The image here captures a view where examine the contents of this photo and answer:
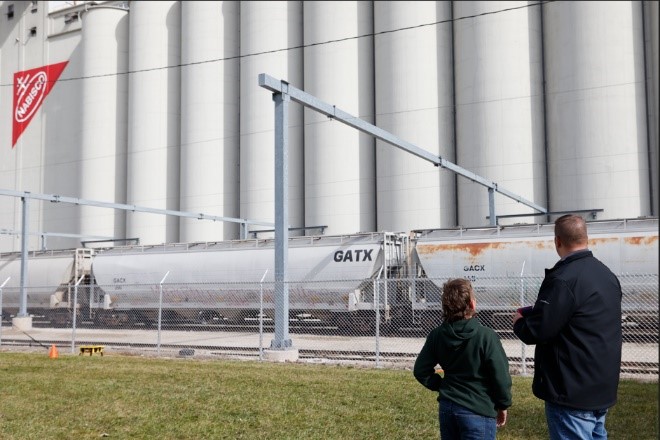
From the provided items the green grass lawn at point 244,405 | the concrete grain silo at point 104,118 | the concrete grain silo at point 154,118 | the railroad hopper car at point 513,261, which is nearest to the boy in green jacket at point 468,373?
the green grass lawn at point 244,405

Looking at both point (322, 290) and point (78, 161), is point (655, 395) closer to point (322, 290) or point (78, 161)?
point (322, 290)

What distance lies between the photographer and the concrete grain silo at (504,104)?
30359 mm

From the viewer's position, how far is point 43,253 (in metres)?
33.2

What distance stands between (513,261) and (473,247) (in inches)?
52.3

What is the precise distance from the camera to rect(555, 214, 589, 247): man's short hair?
4.00m

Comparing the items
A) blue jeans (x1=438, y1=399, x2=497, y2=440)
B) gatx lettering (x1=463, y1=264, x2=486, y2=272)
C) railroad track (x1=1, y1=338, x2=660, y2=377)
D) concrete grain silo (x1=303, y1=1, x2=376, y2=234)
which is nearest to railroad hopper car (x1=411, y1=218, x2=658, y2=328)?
gatx lettering (x1=463, y1=264, x2=486, y2=272)

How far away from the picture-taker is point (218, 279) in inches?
1031

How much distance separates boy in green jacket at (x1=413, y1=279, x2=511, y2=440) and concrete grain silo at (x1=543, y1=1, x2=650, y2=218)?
25319 mm

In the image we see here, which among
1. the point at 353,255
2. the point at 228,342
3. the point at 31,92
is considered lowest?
the point at 228,342

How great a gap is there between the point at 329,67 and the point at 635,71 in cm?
1497

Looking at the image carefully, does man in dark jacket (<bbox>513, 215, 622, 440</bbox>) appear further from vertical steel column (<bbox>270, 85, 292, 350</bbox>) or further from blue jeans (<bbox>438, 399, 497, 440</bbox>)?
vertical steel column (<bbox>270, 85, 292, 350</bbox>)

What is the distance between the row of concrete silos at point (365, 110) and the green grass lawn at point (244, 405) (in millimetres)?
18816

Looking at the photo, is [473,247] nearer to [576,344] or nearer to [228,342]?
[228,342]

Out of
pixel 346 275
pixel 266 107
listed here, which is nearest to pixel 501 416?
pixel 346 275
